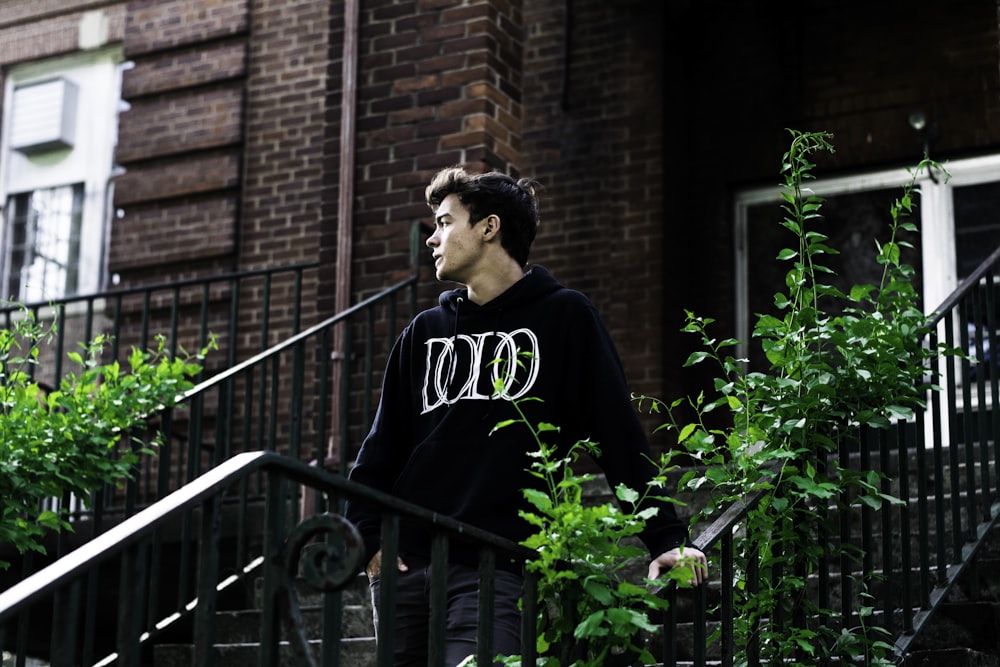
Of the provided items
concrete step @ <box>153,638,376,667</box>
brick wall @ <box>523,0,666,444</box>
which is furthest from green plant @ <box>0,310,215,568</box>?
brick wall @ <box>523,0,666,444</box>

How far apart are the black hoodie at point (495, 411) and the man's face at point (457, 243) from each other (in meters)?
0.07

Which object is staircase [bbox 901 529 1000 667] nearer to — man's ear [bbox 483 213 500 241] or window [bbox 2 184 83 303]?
man's ear [bbox 483 213 500 241]

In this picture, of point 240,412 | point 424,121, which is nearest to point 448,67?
point 424,121

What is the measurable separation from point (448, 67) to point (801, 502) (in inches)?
153

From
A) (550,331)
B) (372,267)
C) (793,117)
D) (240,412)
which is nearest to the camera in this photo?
(550,331)

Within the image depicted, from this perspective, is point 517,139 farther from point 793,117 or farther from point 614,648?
point 614,648

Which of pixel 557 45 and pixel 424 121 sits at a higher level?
pixel 557 45

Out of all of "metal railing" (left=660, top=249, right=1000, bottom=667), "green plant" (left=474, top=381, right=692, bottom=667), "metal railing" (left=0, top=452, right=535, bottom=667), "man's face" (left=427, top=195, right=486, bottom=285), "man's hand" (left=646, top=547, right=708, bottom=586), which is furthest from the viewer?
"man's face" (left=427, top=195, right=486, bottom=285)

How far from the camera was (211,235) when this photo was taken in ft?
32.7

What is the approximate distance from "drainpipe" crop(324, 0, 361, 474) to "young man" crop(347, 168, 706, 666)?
10.9 feet

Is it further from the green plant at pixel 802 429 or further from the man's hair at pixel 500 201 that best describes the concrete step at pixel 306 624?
the man's hair at pixel 500 201

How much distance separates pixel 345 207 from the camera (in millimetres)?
7164

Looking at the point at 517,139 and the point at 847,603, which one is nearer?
the point at 847,603

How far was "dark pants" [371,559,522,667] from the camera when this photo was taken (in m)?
3.20
